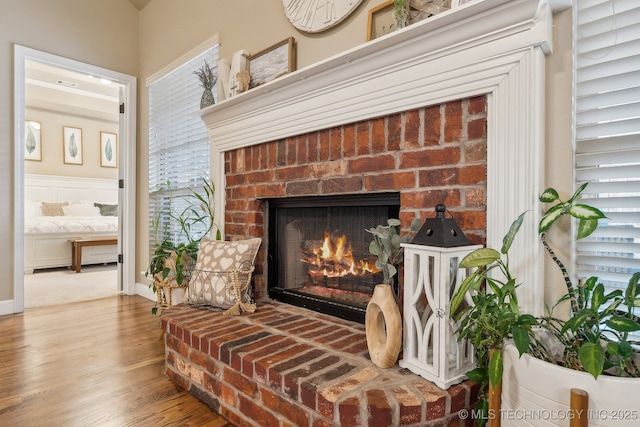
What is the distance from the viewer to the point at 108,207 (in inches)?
275

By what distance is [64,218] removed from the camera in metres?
5.84

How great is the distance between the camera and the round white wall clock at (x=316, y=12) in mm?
1779

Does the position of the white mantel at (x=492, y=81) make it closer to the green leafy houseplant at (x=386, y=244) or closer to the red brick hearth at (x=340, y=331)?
the red brick hearth at (x=340, y=331)

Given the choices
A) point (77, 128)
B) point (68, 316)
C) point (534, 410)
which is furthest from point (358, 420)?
point (77, 128)

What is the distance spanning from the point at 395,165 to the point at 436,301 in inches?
23.9

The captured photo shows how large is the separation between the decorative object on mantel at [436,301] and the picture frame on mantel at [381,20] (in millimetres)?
916

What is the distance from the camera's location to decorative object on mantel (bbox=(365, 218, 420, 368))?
1264mm

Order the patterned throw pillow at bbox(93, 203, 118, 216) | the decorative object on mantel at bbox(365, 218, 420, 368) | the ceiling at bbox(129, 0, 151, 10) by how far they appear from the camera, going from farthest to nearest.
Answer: the patterned throw pillow at bbox(93, 203, 118, 216)
the ceiling at bbox(129, 0, 151, 10)
the decorative object on mantel at bbox(365, 218, 420, 368)

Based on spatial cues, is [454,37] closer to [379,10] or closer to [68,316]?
[379,10]

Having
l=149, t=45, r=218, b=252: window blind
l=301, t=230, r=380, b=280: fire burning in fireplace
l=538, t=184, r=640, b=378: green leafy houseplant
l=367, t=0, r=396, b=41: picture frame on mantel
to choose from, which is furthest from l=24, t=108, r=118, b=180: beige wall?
l=538, t=184, r=640, b=378: green leafy houseplant

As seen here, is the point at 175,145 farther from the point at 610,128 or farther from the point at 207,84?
the point at 610,128

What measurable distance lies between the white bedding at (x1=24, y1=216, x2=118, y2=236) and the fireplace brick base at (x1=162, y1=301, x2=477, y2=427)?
4558 mm

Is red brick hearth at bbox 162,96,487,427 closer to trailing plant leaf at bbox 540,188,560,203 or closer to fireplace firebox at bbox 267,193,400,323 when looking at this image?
fireplace firebox at bbox 267,193,400,323

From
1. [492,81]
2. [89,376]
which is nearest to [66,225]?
[89,376]
